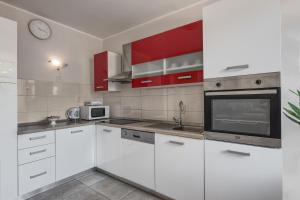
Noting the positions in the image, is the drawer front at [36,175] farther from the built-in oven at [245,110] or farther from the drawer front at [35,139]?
the built-in oven at [245,110]

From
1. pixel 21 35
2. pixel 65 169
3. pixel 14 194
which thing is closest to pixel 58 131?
pixel 65 169

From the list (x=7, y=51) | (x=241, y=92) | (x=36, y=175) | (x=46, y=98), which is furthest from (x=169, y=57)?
(x=36, y=175)

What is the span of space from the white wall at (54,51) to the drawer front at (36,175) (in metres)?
1.28

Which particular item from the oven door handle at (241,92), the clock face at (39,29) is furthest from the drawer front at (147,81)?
the clock face at (39,29)

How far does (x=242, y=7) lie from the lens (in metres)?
1.36

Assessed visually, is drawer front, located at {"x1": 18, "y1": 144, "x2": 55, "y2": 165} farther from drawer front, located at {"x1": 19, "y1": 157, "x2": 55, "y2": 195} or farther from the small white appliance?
the small white appliance

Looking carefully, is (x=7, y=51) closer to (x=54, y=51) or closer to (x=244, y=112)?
(x=54, y=51)

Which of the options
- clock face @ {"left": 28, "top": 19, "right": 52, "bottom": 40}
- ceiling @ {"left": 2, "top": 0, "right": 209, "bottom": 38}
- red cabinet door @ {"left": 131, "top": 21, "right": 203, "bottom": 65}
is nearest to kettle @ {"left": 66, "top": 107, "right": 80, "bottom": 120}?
clock face @ {"left": 28, "top": 19, "right": 52, "bottom": 40}

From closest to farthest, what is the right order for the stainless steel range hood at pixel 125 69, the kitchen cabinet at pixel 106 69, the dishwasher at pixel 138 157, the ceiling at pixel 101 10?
the dishwasher at pixel 138 157, the ceiling at pixel 101 10, the stainless steel range hood at pixel 125 69, the kitchen cabinet at pixel 106 69

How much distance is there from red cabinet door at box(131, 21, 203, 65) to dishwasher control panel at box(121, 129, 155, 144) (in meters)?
1.01

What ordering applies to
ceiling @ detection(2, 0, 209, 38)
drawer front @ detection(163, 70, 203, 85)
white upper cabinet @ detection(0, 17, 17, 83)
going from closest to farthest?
white upper cabinet @ detection(0, 17, 17, 83)
drawer front @ detection(163, 70, 203, 85)
ceiling @ detection(2, 0, 209, 38)

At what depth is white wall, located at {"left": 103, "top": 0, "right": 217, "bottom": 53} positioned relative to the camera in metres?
2.23

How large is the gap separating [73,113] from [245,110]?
8.32 ft

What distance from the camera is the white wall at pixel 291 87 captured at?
1.44 m
